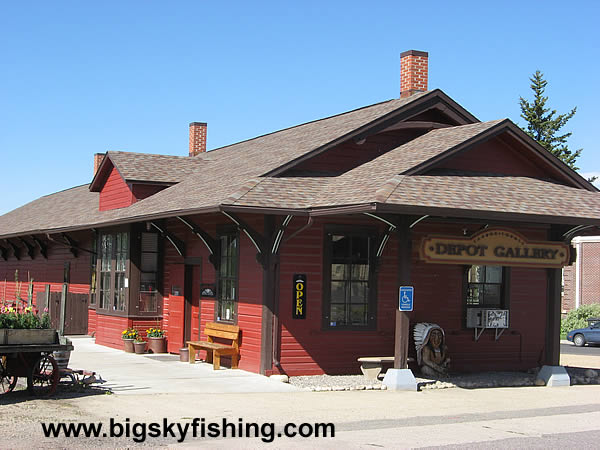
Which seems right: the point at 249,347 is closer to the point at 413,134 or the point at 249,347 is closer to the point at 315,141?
the point at 315,141

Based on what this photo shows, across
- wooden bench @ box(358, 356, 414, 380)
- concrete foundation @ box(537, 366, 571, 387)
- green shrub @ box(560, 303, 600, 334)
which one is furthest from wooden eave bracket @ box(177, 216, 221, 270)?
green shrub @ box(560, 303, 600, 334)

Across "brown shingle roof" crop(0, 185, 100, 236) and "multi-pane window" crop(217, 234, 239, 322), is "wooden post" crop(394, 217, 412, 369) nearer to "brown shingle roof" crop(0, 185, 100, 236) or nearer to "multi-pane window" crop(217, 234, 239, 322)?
"multi-pane window" crop(217, 234, 239, 322)

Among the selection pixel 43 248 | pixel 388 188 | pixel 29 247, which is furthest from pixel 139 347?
pixel 29 247

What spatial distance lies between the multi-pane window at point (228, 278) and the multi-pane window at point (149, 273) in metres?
3.44

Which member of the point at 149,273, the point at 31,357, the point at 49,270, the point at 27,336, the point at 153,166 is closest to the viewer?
the point at 27,336

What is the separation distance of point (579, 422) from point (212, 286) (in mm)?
8653

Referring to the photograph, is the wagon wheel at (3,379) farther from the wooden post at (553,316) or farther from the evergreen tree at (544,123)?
the evergreen tree at (544,123)

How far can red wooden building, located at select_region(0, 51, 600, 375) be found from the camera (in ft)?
51.6

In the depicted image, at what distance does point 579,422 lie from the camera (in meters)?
12.4

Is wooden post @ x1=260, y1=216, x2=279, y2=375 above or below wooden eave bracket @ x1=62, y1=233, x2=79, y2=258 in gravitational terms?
below

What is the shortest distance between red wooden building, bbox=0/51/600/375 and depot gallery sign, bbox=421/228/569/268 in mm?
26

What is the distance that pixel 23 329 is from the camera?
12.6 meters

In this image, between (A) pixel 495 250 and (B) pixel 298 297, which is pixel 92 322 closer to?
(B) pixel 298 297

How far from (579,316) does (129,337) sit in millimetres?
28198
